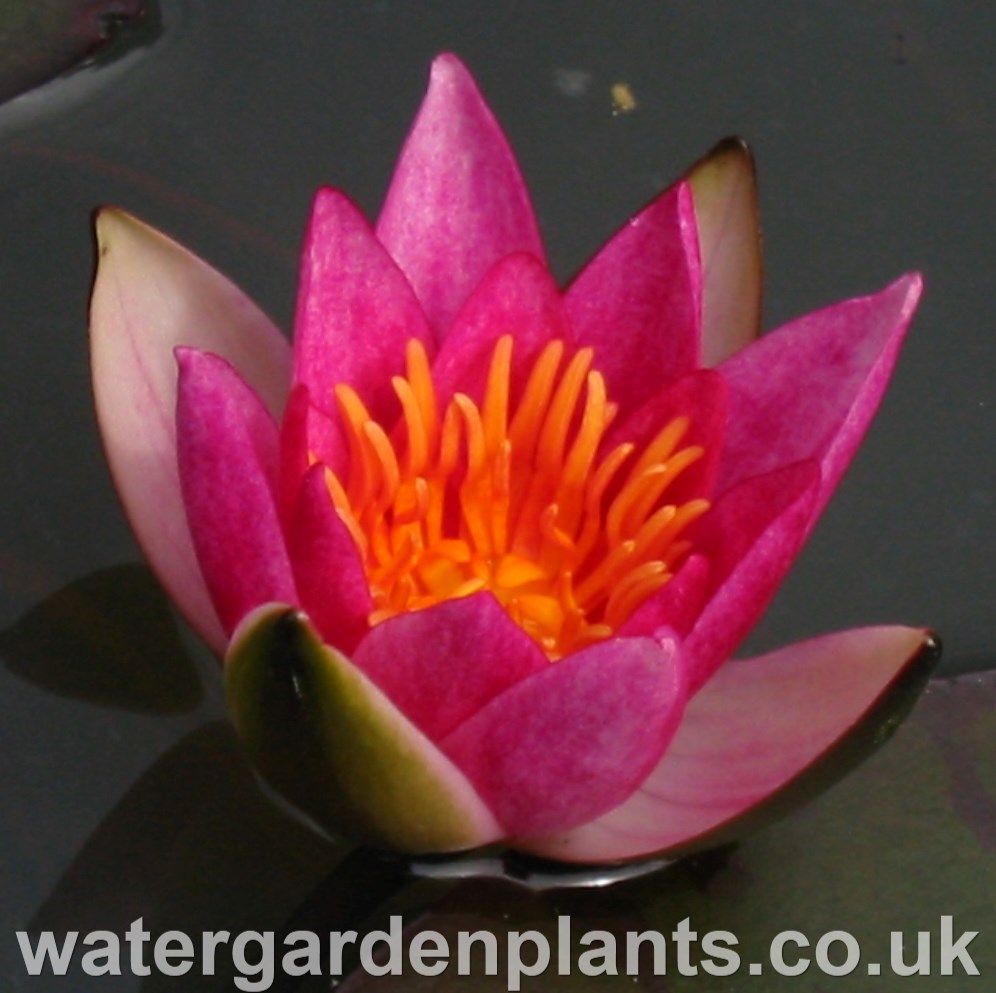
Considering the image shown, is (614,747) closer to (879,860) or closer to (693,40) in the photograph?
(879,860)

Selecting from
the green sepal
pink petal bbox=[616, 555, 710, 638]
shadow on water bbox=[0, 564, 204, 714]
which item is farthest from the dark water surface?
pink petal bbox=[616, 555, 710, 638]

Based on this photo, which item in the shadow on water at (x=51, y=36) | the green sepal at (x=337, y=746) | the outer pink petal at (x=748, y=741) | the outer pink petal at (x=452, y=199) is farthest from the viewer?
the shadow on water at (x=51, y=36)

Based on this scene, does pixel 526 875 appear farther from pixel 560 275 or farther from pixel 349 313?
pixel 560 275

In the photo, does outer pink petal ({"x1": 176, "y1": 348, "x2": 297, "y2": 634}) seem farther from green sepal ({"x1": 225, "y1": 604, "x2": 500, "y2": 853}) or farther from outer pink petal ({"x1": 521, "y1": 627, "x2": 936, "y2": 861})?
outer pink petal ({"x1": 521, "y1": 627, "x2": 936, "y2": 861})

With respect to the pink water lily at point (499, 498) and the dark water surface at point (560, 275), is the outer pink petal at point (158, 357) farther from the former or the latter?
the dark water surface at point (560, 275)

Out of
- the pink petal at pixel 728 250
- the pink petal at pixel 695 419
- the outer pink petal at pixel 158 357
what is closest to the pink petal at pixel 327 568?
the outer pink petal at pixel 158 357

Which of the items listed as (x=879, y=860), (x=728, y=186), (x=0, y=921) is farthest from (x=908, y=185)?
(x=0, y=921)
